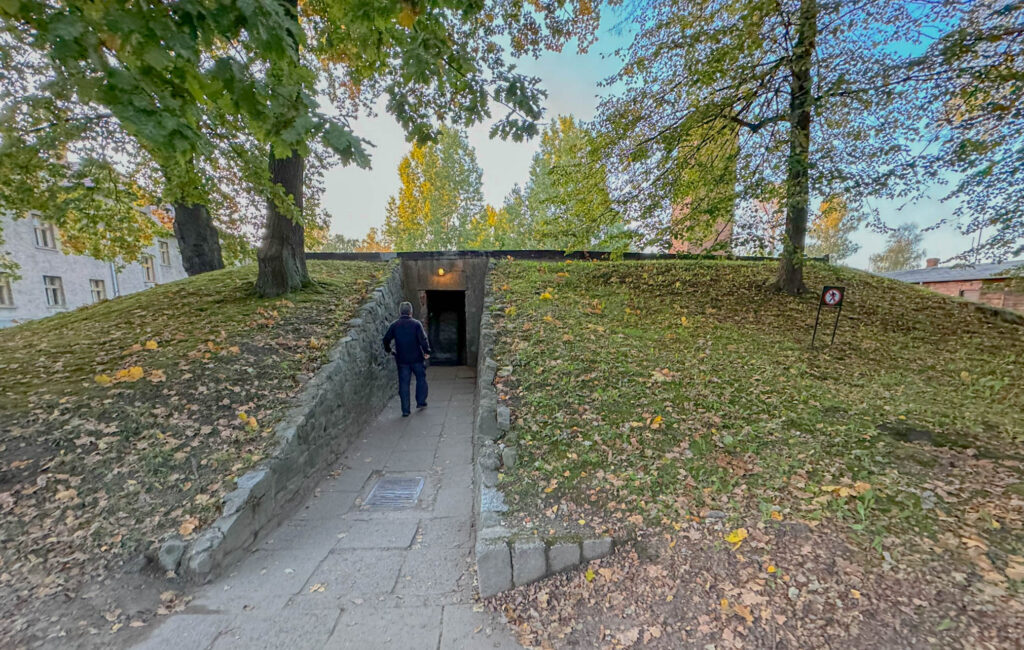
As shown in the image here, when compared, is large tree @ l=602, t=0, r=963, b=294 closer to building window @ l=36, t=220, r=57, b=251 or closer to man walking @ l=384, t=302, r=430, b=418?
man walking @ l=384, t=302, r=430, b=418

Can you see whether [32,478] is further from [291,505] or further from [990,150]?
[990,150]

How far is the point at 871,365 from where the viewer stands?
4871mm

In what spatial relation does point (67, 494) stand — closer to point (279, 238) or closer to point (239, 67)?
point (239, 67)

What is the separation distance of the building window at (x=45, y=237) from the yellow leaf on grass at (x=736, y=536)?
25.0 meters

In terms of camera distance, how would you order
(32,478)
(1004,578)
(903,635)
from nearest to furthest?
(903,635)
(1004,578)
(32,478)

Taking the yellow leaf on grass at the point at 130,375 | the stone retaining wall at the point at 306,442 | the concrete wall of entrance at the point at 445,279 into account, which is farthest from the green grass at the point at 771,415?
the yellow leaf on grass at the point at 130,375

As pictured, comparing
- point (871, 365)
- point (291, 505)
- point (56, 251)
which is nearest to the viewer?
point (291, 505)

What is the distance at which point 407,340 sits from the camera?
6.04 metres

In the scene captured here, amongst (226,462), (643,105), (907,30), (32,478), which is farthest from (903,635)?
(643,105)

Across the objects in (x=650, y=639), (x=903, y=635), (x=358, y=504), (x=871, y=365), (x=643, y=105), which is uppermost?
(x=643, y=105)

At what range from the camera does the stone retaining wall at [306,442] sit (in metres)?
2.70

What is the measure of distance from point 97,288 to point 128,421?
23.1 meters

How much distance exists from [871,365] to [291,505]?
6.95 metres

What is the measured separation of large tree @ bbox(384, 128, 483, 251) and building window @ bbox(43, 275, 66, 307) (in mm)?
14732
